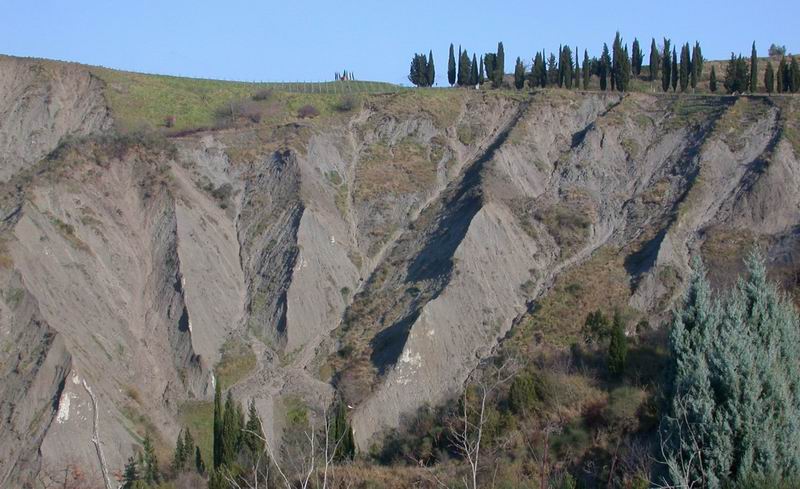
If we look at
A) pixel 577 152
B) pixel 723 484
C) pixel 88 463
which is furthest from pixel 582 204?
pixel 723 484

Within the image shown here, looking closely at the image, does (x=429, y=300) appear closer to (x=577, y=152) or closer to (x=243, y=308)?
(x=243, y=308)

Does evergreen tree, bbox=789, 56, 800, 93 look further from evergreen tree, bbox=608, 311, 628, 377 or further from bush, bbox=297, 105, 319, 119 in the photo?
evergreen tree, bbox=608, 311, 628, 377

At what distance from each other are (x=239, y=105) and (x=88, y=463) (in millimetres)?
31547

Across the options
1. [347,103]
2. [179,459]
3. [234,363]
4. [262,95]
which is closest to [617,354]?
[179,459]

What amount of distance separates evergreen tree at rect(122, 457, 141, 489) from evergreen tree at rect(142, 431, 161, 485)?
0.31 m

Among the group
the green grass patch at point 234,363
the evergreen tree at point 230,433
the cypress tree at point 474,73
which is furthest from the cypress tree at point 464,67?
the evergreen tree at point 230,433

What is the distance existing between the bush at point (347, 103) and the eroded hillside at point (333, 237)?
1.85 ft

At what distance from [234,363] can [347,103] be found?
24.2 m

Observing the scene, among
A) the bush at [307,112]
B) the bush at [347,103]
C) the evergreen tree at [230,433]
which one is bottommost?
the evergreen tree at [230,433]

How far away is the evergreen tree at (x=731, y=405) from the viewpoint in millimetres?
22078

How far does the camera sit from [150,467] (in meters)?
35.3

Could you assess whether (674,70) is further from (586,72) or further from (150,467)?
(150,467)

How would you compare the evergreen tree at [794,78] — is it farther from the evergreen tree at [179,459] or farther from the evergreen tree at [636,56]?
the evergreen tree at [179,459]

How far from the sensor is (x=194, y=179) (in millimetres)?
56562
